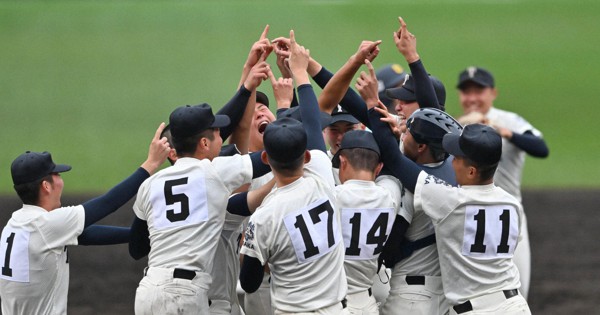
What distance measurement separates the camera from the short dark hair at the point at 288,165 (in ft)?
12.5

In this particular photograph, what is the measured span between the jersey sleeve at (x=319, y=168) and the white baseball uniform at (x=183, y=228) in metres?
0.31

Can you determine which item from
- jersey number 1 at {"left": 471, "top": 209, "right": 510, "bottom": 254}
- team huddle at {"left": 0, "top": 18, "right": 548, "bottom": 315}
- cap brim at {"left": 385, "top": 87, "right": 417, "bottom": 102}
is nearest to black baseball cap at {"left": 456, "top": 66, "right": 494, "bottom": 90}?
cap brim at {"left": 385, "top": 87, "right": 417, "bottom": 102}

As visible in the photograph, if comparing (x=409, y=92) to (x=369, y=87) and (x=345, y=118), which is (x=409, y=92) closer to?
(x=345, y=118)

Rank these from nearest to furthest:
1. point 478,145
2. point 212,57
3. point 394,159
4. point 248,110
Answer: point 478,145, point 394,159, point 248,110, point 212,57

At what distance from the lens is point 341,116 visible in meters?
4.84

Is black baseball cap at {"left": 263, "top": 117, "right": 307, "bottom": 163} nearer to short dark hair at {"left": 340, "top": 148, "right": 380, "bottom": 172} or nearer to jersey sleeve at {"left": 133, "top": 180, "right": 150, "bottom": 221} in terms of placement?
short dark hair at {"left": 340, "top": 148, "right": 380, "bottom": 172}

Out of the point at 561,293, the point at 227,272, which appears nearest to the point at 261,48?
the point at 227,272

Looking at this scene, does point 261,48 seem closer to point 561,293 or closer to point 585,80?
point 561,293

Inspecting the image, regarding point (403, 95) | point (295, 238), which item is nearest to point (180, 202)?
point (295, 238)

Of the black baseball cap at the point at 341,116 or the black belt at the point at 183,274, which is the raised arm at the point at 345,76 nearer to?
the black baseball cap at the point at 341,116

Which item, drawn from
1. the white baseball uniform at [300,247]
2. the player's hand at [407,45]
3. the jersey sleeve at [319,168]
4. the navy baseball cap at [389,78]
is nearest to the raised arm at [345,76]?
the player's hand at [407,45]

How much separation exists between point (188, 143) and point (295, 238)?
737mm

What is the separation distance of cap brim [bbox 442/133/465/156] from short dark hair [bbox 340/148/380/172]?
1.07ft

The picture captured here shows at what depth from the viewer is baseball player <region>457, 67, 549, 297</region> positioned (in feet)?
23.2
